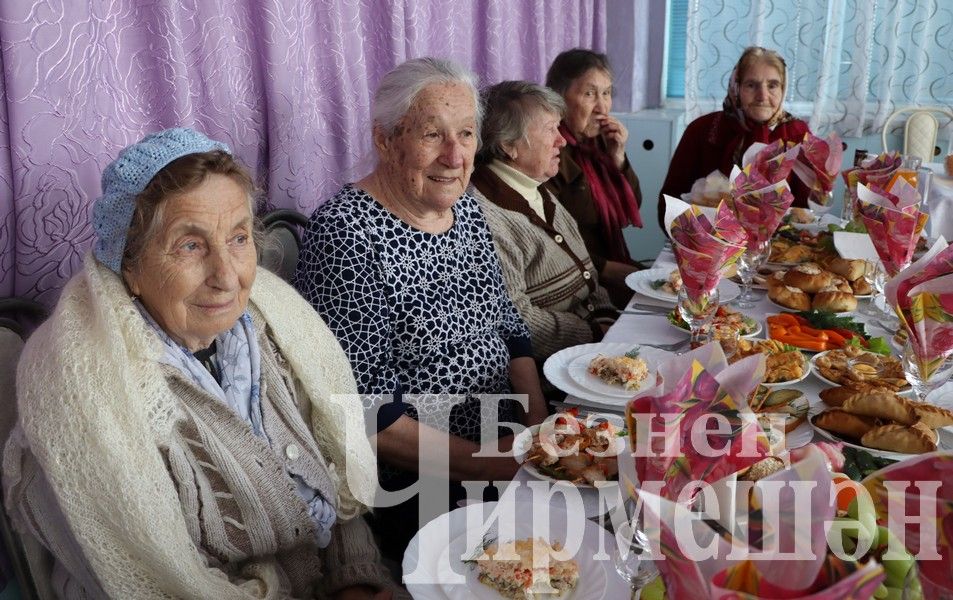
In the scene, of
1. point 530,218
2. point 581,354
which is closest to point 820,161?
point 530,218

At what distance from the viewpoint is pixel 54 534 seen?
3.77ft

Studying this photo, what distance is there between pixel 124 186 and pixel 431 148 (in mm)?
833

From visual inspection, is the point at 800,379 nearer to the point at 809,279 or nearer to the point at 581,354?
the point at 581,354

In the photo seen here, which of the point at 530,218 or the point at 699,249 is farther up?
the point at 699,249

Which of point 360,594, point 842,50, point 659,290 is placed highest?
point 842,50

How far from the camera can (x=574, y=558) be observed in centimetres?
102

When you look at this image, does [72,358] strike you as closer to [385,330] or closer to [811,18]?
[385,330]

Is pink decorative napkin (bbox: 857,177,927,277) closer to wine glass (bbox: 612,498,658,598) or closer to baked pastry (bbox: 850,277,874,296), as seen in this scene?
baked pastry (bbox: 850,277,874,296)

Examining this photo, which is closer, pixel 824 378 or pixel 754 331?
pixel 824 378

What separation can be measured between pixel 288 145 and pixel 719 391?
139 cm

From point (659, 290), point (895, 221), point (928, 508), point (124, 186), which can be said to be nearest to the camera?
point (928, 508)

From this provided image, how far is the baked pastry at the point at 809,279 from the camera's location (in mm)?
1981

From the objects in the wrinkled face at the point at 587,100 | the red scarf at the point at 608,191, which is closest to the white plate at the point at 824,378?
the red scarf at the point at 608,191

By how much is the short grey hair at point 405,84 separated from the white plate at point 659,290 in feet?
2.20
